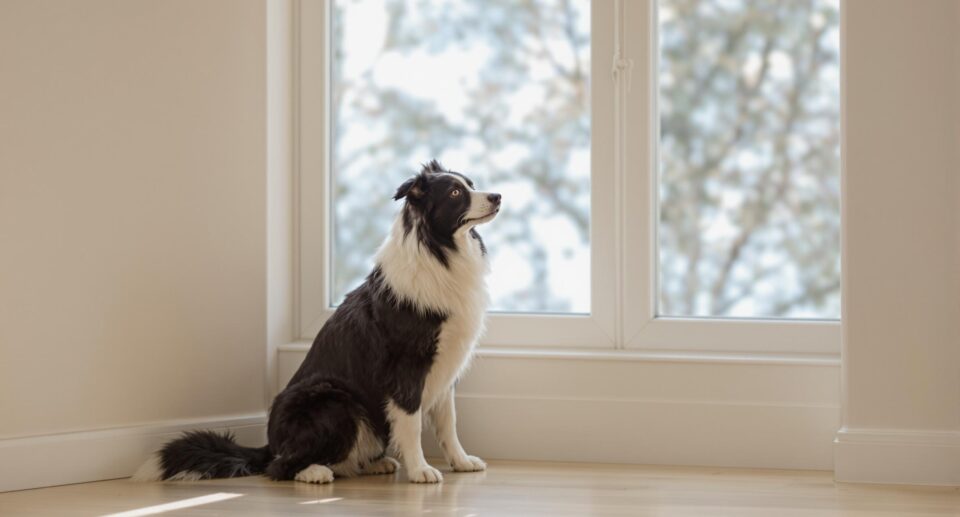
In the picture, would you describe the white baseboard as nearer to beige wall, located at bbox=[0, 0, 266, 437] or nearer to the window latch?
beige wall, located at bbox=[0, 0, 266, 437]

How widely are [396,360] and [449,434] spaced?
0.33 meters

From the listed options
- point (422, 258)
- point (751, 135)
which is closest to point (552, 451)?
point (422, 258)

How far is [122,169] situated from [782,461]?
2084 millimetres

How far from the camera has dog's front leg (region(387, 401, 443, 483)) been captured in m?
2.72

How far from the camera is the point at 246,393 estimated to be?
3238 mm

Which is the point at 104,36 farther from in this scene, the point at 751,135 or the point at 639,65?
the point at 751,135

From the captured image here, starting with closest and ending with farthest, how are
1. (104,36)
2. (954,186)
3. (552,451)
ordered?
1. (954,186)
2. (104,36)
3. (552,451)

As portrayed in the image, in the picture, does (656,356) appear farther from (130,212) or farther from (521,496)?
(130,212)

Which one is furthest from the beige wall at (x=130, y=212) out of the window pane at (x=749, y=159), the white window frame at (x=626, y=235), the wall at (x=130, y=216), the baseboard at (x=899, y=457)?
the baseboard at (x=899, y=457)

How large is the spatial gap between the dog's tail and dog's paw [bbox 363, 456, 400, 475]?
29cm

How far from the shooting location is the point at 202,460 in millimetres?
2768

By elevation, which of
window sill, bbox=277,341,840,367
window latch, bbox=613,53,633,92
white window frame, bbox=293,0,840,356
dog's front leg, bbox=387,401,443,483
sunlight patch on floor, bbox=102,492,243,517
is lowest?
sunlight patch on floor, bbox=102,492,243,517

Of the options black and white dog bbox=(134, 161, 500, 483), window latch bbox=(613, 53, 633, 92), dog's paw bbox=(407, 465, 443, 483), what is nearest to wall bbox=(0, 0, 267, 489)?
black and white dog bbox=(134, 161, 500, 483)

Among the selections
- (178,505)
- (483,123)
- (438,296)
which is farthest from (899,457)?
(178,505)
